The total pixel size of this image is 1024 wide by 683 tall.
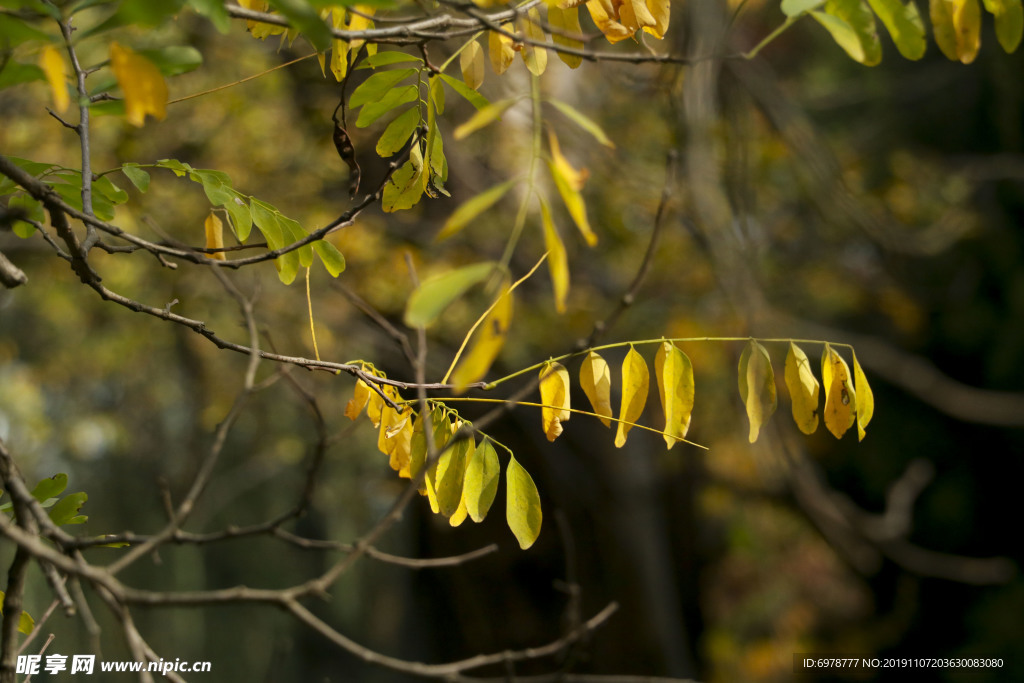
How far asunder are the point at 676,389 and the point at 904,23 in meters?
0.57

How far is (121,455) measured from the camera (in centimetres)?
995

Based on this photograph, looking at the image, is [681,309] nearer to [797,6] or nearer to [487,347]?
[797,6]

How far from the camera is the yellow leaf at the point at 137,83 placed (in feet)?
1.81

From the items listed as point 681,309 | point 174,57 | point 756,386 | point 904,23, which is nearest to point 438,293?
point 174,57

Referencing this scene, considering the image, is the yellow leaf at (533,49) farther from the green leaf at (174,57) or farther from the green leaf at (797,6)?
the green leaf at (174,57)

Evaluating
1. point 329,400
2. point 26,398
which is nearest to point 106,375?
point 26,398

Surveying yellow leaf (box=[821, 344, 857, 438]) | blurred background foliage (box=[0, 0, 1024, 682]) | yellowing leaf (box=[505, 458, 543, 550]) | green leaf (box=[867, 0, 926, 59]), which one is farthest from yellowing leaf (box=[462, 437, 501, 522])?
blurred background foliage (box=[0, 0, 1024, 682])

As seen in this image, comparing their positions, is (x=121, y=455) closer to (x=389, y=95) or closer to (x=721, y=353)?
(x=721, y=353)

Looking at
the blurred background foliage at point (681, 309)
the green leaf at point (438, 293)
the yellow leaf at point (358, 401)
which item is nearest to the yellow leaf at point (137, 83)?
the green leaf at point (438, 293)

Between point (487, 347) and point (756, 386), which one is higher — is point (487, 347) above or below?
above

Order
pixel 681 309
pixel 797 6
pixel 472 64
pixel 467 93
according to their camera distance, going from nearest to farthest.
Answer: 1. pixel 797 6
2. pixel 467 93
3. pixel 472 64
4. pixel 681 309

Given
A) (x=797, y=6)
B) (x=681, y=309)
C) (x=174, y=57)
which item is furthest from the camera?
(x=681, y=309)

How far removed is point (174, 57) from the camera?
638mm

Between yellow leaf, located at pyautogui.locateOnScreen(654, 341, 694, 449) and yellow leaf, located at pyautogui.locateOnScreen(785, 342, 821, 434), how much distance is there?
0.13 metres
